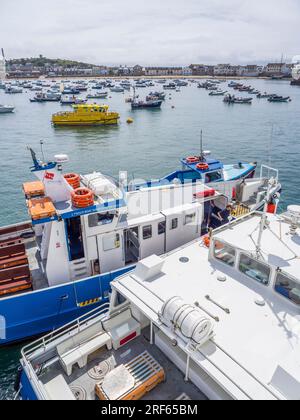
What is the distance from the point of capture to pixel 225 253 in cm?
1066

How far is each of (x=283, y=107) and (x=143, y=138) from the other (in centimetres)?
5587

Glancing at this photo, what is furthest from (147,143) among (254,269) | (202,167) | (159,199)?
(254,269)

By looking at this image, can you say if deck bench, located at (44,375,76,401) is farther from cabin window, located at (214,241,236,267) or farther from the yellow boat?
the yellow boat

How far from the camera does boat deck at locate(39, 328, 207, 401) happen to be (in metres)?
7.83

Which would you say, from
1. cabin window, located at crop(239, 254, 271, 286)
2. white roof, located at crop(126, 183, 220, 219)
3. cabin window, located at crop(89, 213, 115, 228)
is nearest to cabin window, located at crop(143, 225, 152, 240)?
white roof, located at crop(126, 183, 220, 219)

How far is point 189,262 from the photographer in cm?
1114

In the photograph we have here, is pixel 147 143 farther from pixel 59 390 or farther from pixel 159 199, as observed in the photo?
pixel 59 390

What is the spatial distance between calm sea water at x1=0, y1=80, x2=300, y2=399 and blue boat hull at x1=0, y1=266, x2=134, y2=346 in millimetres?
1214

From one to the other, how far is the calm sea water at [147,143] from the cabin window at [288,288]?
11.1 meters

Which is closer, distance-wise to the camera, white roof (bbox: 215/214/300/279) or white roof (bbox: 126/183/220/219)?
white roof (bbox: 215/214/300/279)

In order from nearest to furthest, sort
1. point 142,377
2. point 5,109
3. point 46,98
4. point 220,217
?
point 142,377 → point 220,217 → point 5,109 → point 46,98

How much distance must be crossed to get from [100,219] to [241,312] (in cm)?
696

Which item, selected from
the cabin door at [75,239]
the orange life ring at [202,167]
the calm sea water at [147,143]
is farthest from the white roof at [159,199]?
the calm sea water at [147,143]

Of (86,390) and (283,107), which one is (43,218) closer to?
(86,390)
